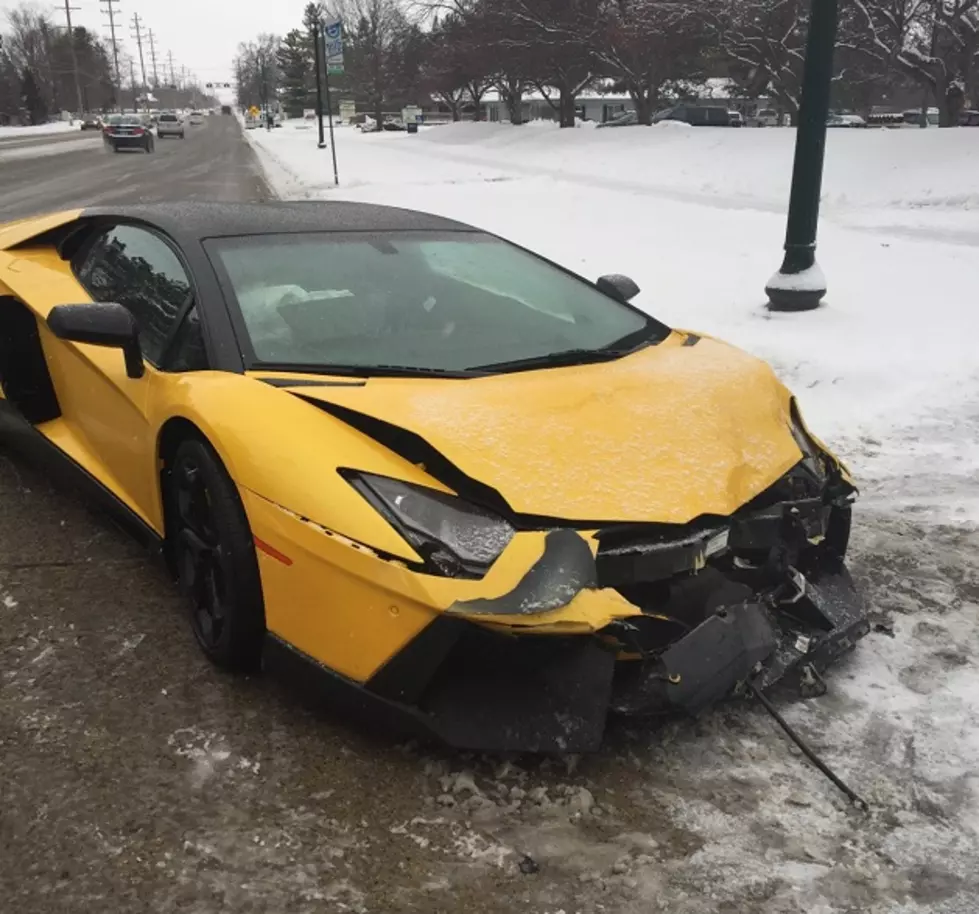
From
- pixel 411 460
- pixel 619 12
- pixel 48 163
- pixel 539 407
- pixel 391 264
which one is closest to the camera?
pixel 411 460

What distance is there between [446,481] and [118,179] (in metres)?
23.6

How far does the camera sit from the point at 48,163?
2986 centimetres

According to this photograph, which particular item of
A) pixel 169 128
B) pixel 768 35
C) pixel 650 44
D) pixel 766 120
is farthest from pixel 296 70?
pixel 768 35

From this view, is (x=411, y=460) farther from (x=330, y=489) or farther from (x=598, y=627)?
(x=598, y=627)

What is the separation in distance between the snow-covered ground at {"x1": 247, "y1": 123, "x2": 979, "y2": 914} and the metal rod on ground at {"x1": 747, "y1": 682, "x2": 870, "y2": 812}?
3cm

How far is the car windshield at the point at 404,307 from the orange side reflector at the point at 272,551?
0.57 m

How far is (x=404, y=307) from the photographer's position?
123 inches

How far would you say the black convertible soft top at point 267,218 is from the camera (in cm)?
327

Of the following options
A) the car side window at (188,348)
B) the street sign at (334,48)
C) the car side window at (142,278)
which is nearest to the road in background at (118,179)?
the street sign at (334,48)

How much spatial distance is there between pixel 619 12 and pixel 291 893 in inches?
1168

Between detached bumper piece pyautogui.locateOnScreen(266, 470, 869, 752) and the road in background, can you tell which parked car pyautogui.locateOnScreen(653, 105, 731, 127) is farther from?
detached bumper piece pyautogui.locateOnScreen(266, 470, 869, 752)

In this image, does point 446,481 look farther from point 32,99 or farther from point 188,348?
point 32,99

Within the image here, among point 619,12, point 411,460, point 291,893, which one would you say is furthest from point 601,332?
point 619,12

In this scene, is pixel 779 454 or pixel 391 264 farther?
pixel 391 264
